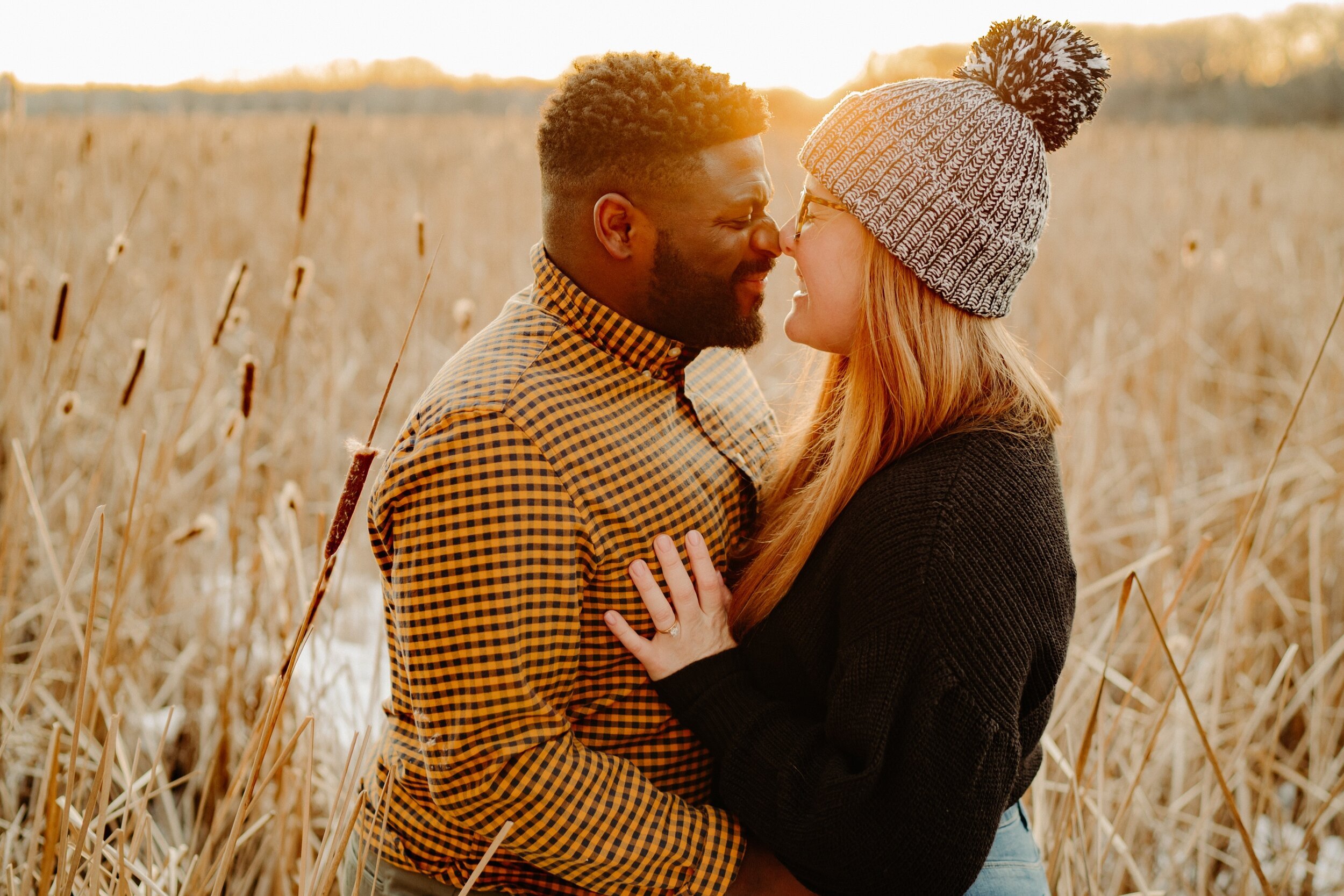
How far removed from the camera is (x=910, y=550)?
1.09 metres

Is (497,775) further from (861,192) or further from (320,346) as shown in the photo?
(320,346)

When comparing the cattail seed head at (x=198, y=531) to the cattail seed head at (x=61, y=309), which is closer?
the cattail seed head at (x=61, y=309)

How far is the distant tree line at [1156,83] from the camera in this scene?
43.1 ft

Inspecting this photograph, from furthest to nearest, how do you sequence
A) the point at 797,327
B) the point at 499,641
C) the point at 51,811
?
the point at 797,327
the point at 499,641
the point at 51,811

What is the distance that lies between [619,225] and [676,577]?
49cm

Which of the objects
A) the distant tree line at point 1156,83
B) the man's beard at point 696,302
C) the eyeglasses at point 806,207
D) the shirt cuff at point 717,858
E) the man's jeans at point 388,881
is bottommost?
the man's jeans at point 388,881

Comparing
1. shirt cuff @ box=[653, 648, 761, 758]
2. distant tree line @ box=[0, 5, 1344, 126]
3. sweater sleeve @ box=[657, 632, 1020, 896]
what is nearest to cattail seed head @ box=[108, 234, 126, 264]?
shirt cuff @ box=[653, 648, 761, 758]

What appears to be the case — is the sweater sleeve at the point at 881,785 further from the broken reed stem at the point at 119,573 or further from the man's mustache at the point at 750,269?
the broken reed stem at the point at 119,573

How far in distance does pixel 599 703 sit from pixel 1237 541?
97 cm

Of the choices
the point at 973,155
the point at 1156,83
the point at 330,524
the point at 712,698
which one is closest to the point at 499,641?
the point at 712,698

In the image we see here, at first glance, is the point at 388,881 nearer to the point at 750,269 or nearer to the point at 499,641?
the point at 499,641

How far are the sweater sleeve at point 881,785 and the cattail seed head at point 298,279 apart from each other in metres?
1.00

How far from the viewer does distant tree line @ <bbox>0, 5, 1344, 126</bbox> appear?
13.1 metres

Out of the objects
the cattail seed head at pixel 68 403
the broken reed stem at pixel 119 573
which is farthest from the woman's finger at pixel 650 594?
the cattail seed head at pixel 68 403
